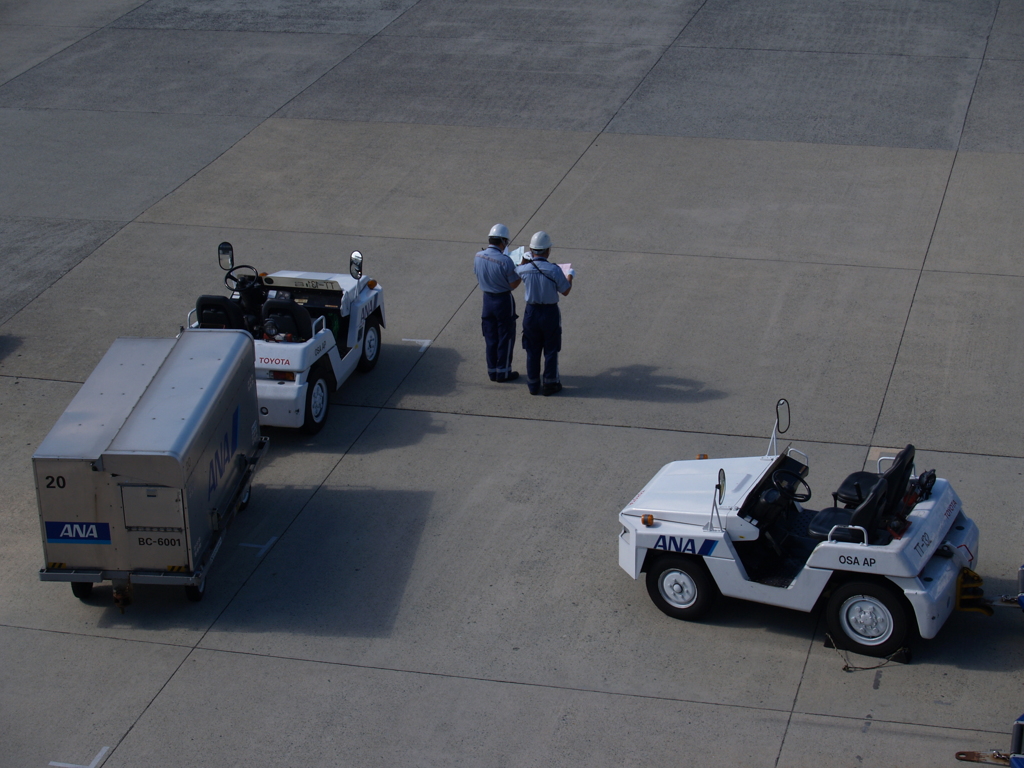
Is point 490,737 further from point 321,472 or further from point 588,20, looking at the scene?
point 588,20

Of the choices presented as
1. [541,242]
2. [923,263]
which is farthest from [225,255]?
[923,263]

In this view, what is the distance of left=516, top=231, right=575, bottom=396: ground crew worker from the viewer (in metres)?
10.8

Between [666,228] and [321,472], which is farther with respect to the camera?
[666,228]

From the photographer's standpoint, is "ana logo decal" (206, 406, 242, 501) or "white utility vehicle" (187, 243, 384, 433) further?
"white utility vehicle" (187, 243, 384, 433)

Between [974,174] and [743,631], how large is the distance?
10.4 m

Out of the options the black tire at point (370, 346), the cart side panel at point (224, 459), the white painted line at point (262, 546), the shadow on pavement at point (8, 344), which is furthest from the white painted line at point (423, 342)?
the shadow on pavement at point (8, 344)

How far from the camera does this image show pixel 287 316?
10.3 metres

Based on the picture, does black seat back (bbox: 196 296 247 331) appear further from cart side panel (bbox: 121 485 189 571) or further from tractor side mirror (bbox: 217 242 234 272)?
cart side panel (bbox: 121 485 189 571)

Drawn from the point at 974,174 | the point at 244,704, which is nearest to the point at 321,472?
the point at 244,704

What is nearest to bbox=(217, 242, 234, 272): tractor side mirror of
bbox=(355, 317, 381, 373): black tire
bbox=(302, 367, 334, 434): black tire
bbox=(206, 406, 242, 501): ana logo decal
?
bbox=(302, 367, 334, 434): black tire

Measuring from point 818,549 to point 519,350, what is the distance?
5449 mm

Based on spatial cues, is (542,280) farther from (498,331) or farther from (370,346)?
(370,346)

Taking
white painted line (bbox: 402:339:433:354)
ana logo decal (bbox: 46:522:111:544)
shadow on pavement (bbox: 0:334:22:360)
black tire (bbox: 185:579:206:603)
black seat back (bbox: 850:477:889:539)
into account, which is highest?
black seat back (bbox: 850:477:889:539)

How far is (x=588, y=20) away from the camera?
22703 mm
